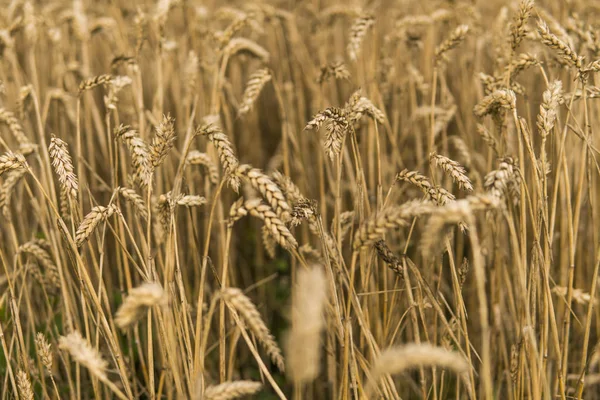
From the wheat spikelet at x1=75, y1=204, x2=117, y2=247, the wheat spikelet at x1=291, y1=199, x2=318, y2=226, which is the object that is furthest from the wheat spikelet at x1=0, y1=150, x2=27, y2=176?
the wheat spikelet at x1=291, y1=199, x2=318, y2=226

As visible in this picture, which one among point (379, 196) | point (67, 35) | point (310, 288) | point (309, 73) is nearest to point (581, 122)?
point (379, 196)

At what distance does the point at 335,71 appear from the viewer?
1744mm

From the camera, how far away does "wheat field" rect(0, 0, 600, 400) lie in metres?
1.20

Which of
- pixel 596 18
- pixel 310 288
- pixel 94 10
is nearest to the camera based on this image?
pixel 310 288

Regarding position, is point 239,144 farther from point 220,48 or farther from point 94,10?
point 94,10

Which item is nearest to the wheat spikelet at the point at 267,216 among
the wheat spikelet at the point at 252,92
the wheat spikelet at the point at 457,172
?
the wheat spikelet at the point at 457,172

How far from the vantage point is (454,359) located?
2.44ft

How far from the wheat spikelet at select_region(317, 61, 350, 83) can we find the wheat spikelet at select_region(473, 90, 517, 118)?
1.45 feet

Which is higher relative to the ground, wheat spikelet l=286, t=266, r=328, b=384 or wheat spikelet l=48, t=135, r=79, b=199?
wheat spikelet l=48, t=135, r=79, b=199

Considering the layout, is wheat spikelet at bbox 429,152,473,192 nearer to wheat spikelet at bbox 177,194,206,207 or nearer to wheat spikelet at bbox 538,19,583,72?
wheat spikelet at bbox 538,19,583,72

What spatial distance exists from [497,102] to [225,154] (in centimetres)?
72

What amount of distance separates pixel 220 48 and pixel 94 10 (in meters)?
2.26

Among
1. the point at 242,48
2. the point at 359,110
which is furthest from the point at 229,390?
the point at 242,48

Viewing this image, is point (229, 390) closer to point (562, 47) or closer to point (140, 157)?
point (140, 157)
